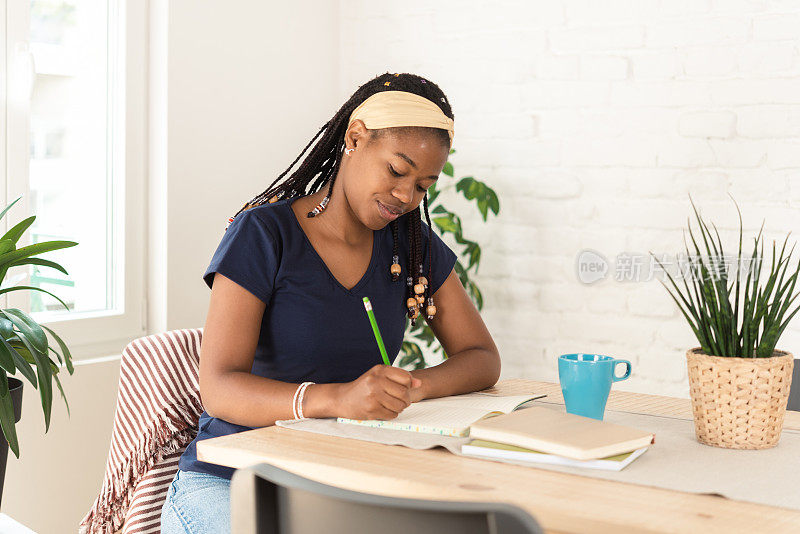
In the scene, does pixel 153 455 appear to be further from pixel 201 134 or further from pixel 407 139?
pixel 201 134

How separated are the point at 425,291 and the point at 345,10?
5.46 ft

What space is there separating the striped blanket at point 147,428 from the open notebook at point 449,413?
485 mm

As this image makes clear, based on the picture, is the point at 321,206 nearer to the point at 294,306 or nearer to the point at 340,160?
the point at 340,160

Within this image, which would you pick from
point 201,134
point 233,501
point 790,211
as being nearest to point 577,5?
point 790,211

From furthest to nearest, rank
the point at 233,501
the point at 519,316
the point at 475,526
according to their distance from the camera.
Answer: the point at 519,316, the point at 233,501, the point at 475,526

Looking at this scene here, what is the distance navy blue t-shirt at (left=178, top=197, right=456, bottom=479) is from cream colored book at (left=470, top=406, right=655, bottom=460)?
43 cm

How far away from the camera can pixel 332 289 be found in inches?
58.7

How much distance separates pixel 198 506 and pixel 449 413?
0.40 metres

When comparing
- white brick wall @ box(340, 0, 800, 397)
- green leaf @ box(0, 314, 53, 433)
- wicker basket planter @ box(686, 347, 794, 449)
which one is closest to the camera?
wicker basket planter @ box(686, 347, 794, 449)

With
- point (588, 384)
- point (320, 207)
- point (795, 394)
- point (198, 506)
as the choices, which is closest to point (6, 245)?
point (320, 207)

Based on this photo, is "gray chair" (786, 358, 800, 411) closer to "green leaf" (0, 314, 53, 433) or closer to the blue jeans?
the blue jeans

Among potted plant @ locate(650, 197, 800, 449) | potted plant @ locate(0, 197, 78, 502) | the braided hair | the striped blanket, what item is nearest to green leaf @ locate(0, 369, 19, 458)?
potted plant @ locate(0, 197, 78, 502)

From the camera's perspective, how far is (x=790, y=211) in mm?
2211

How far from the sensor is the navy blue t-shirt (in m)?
1.44
